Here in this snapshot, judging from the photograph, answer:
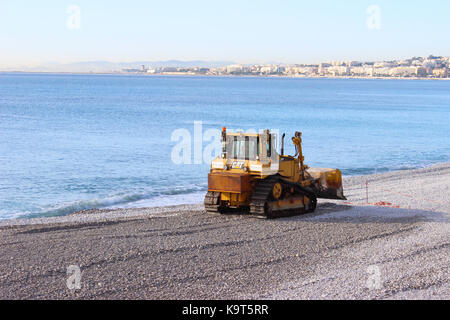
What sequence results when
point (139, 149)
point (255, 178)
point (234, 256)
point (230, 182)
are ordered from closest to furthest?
1. point (234, 256)
2. point (230, 182)
3. point (255, 178)
4. point (139, 149)

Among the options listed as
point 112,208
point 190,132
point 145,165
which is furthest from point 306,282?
point 190,132

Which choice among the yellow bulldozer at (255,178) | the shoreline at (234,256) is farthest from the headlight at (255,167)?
Answer: the shoreline at (234,256)

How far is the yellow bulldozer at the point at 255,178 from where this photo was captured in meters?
16.8

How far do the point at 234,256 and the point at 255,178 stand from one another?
4.23 m

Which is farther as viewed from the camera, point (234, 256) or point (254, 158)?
point (254, 158)

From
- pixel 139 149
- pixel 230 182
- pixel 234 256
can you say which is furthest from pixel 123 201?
pixel 139 149

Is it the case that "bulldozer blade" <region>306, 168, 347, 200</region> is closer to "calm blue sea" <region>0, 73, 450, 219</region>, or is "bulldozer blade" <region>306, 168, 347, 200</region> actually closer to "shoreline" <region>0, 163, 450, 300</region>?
"shoreline" <region>0, 163, 450, 300</region>

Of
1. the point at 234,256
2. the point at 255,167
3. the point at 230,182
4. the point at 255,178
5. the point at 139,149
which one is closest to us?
the point at 234,256

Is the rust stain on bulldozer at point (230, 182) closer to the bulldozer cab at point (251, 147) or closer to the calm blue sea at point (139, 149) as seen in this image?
the bulldozer cab at point (251, 147)

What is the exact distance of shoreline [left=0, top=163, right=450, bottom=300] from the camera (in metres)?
11.0

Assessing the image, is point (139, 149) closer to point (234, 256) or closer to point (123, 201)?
point (123, 201)

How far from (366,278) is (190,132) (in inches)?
1724

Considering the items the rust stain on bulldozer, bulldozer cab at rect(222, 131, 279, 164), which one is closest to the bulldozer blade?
bulldozer cab at rect(222, 131, 279, 164)

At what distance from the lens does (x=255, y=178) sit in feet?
56.2
